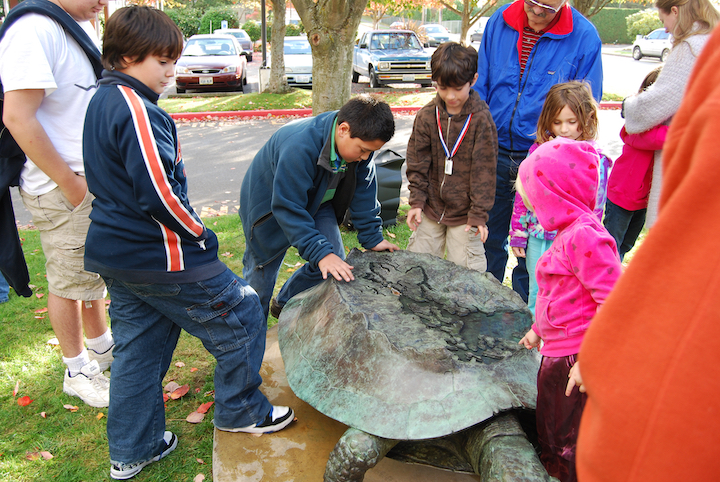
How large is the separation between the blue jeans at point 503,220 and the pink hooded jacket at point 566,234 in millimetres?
1591

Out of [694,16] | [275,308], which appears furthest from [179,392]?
[694,16]

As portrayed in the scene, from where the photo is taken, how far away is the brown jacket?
317 centimetres

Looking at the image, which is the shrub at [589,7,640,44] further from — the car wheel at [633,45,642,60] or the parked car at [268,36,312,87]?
the parked car at [268,36,312,87]

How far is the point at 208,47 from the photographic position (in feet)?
52.1

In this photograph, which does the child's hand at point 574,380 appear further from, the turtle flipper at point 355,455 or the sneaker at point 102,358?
the sneaker at point 102,358

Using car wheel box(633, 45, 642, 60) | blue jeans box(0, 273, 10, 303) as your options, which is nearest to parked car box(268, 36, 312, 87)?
blue jeans box(0, 273, 10, 303)

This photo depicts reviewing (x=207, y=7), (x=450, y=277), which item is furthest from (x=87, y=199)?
(x=207, y=7)

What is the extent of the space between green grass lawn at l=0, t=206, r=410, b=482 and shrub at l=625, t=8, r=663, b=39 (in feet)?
114

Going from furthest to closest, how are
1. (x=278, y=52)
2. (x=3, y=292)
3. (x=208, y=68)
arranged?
1. (x=208, y=68)
2. (x=278, y=52)
3. (x=3, y=292)

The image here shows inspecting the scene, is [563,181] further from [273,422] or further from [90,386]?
[90,386]

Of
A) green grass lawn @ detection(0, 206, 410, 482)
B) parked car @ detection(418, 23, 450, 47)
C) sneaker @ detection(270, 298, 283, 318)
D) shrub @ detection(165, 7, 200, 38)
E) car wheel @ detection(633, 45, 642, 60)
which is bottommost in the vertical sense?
green grass lawn @ detection(0, 206, 410, 482)

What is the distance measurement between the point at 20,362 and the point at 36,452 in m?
0.96

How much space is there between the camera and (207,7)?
38.6 m

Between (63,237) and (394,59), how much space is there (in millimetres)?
14836
